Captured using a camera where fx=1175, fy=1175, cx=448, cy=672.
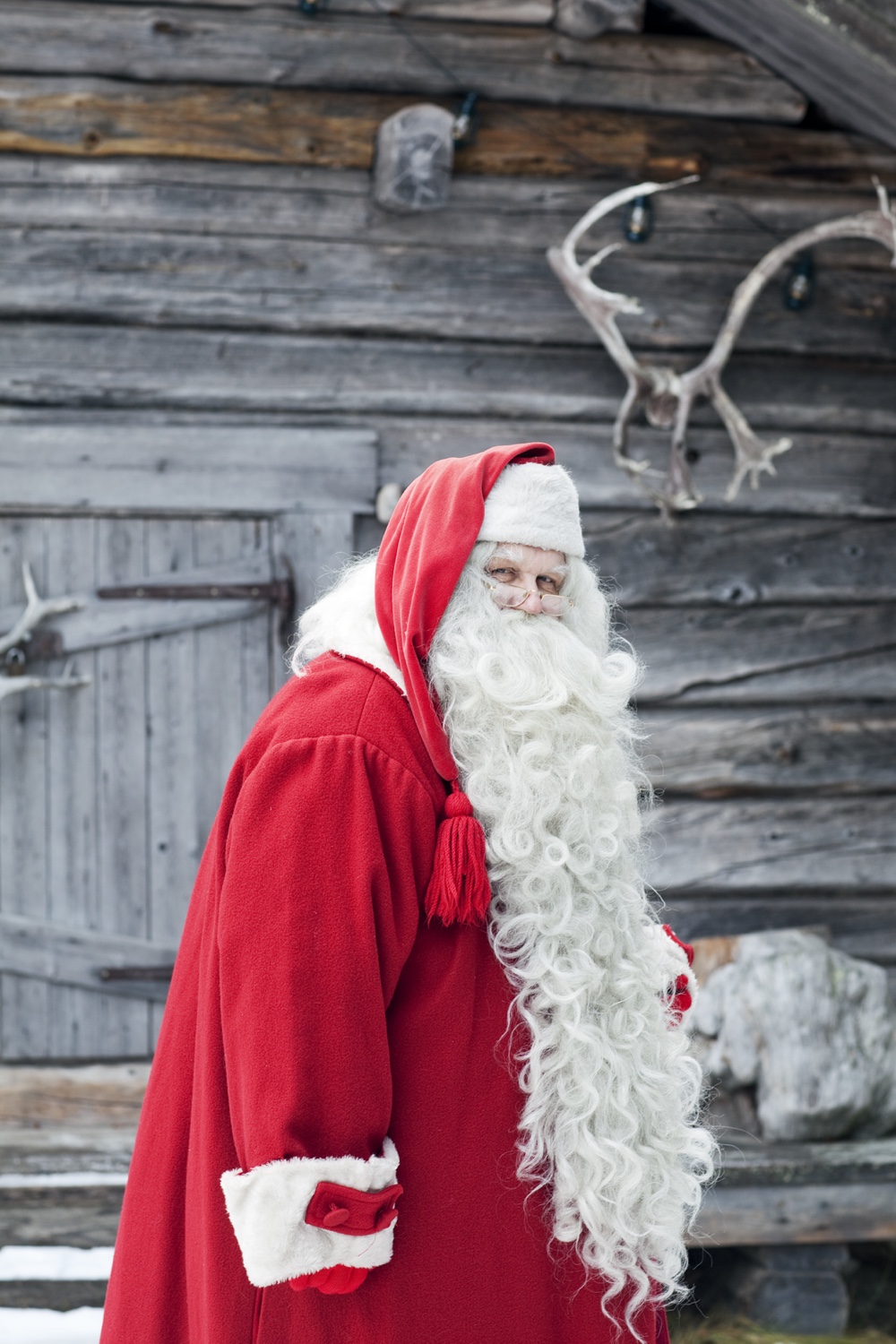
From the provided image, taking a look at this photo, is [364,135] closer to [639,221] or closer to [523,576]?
[639,221]

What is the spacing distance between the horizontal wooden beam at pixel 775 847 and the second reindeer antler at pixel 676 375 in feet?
3.34

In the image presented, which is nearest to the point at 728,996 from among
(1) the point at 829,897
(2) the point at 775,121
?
(1) the point at 829,897

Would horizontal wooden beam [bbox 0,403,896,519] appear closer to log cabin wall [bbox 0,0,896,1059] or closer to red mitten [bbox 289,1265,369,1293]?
log cabin wall [bbox 0,0,896,1059]

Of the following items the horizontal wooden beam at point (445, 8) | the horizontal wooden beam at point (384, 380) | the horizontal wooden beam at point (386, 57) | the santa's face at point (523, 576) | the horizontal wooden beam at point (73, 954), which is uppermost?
the horizontal wooden beam at point (445, 8)

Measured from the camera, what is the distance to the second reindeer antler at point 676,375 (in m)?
3.41

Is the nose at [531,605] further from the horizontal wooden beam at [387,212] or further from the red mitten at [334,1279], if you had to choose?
the horizontal wooden beam at [387,212]

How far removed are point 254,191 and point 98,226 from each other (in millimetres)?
471

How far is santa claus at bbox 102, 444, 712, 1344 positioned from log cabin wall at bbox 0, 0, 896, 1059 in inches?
77.1

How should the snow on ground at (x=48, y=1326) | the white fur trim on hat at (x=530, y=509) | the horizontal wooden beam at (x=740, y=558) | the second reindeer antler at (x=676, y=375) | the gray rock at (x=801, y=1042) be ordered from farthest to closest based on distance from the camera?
the horizontal wooden beam at (x=740, y=558), the second reindeer antler at (x=676, y=375), the gray rock at (x=801, y=1042), the snow on ground at (x=48, y=1326), the white fur trim on hat at (x=530, y=509)

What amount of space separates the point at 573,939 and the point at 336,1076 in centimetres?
38

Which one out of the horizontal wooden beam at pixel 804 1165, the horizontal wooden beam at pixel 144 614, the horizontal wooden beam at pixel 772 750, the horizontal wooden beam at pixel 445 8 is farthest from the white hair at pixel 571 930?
the horizontal wooden beam at pixel 445 8

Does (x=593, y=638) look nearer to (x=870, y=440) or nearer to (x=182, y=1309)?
(x=182, y=1309)

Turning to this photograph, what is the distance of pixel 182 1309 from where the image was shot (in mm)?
1588

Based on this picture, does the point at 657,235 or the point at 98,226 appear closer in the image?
the point at 98,226
